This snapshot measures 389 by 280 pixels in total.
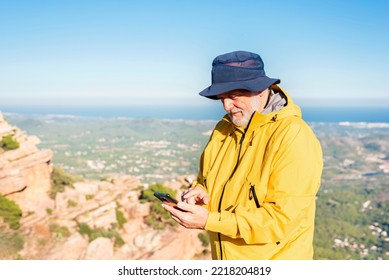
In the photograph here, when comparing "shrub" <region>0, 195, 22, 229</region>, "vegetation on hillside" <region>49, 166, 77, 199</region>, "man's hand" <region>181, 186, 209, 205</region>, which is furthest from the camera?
"vegetation on hillside" <region>49, 166, 77, 199</region>

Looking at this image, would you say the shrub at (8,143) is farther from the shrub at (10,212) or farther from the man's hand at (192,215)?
the man's hand at (192,215)

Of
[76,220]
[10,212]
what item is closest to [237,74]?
[10,212]

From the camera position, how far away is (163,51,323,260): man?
5.69ft

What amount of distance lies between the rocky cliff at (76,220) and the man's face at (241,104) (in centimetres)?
842

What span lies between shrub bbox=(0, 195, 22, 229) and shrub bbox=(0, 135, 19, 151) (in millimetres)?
2461

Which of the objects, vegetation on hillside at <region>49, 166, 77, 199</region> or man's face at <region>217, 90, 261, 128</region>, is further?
vegetation on hillside at <region>49, 166, 77, 199</region>

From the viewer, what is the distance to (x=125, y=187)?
1461 centimetres

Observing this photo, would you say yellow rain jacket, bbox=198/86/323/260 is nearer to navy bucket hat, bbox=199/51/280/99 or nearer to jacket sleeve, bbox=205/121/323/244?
jacket sleeve, bbox=205/121/323/244

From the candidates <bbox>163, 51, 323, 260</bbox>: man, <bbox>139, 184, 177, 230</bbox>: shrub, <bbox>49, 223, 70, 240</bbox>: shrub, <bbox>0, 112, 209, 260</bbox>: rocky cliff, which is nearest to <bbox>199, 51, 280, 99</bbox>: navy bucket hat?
<bbox>163, 51, 323, 260</bbox>: man

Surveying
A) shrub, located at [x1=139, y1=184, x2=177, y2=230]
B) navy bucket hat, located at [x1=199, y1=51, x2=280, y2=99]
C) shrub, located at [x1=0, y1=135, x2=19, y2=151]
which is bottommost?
shrub, located at [x1=139, y1=184, x2=177, y2=230]

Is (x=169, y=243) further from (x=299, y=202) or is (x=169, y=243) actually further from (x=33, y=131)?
(x=33, y=131)

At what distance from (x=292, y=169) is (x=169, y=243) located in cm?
989

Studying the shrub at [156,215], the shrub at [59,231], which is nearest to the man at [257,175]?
the shrub at [59,231]

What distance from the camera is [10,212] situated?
34.9ft
